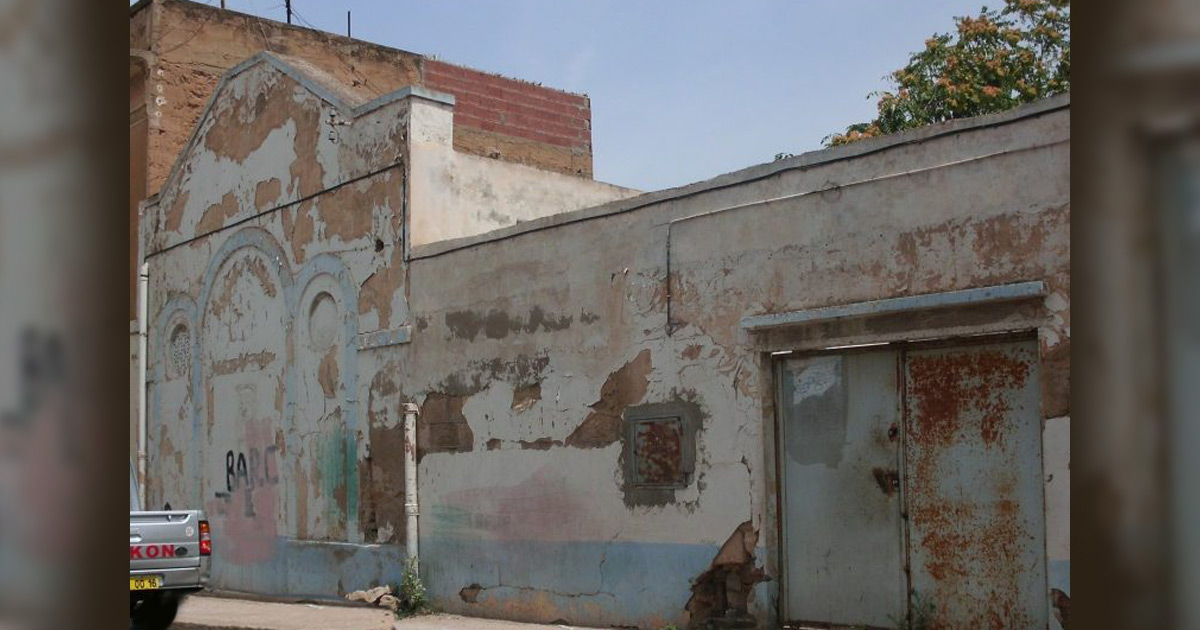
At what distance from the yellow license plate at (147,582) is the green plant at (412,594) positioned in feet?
8.20

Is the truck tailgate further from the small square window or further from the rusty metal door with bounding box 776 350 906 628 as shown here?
the rusty metal door with bounding box 776 350 906 628

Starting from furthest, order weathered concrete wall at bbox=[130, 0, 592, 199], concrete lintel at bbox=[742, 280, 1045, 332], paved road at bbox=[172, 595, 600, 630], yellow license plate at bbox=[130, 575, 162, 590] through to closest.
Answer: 1. weathered concrete wall at bbox=[130, 0, 592, 199]
2. paved road at bbox=[172, 595, 600, 630]
3. yellow license plate at bbox=[130, 575, 162, 590]
4. concrete lintel at bbox=[742, 280, 1045, 332]

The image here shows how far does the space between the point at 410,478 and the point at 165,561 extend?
2787mm

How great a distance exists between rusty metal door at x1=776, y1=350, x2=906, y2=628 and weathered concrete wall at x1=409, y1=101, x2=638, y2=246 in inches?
199

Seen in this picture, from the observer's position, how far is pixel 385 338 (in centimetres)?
1332

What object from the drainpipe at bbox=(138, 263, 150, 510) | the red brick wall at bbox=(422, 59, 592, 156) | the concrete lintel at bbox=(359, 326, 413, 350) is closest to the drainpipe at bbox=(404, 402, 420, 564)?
the concrete lintel at bbox=(359, 326, 413, 350)

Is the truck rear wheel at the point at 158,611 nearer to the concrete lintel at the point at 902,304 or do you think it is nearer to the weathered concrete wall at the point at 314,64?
the concrete lintel at the point at 902,304

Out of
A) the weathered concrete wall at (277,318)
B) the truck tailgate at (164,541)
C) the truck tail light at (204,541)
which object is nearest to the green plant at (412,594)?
the weathered concrete wall at (277,318)

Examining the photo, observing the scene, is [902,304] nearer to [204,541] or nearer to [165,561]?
[204,541]

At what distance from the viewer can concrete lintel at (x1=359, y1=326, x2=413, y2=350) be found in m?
13.0

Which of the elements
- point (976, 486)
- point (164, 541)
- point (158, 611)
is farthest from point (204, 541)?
point (976, 486)

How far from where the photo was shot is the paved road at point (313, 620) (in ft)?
37.1

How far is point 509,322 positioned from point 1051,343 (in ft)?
17.9
